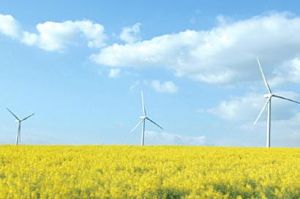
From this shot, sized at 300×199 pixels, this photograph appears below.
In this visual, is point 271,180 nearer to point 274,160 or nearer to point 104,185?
point 104,185

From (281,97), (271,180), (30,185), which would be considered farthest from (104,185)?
(281,97)

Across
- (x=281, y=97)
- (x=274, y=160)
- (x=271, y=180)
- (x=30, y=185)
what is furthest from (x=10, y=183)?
(x=281, y=97)

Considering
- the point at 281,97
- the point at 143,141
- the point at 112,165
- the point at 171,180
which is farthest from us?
the point at 143,141

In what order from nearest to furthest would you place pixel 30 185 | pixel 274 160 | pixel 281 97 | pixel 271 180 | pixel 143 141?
1. pixel 30 185
2. pixel 271 180
3. pixel 274 160
4. pixel 281 97
5. pixel 143 141

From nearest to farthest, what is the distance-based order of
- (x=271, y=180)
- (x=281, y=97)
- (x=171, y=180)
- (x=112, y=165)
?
(x=171, y=180)
(x=271, y=180)
(x=112, y=165)
(x=281, y=97)

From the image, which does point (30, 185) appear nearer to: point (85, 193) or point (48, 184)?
point (48, 184)

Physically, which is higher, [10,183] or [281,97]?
[281,97]

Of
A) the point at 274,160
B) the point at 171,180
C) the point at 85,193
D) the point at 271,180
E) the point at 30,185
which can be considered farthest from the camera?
the point at 274,160

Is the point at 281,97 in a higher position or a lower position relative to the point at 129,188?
higher

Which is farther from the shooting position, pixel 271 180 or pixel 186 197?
pixel 271 180

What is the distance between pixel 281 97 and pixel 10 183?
40748 millimetres

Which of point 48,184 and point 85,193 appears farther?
point 48,184

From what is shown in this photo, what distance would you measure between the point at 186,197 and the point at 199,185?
1125 millimetres

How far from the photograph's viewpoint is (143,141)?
2174 inches
